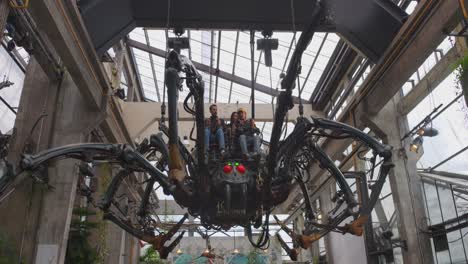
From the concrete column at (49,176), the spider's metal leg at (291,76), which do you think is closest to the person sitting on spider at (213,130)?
the spider's metal leg at (291,76)

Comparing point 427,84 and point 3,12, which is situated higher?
point 427,84

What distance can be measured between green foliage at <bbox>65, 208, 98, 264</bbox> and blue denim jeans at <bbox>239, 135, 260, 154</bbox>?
6.71 m

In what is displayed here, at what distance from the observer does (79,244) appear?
9633 mm

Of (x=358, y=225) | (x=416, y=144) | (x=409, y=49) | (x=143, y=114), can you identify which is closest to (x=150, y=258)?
(x=143, y=114)

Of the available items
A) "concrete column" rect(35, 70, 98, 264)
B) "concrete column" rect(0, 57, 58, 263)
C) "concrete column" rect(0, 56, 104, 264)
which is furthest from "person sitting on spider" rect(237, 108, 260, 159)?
"concrete column" rect(35, 70, 98, 264)

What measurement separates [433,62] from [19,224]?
363 inches

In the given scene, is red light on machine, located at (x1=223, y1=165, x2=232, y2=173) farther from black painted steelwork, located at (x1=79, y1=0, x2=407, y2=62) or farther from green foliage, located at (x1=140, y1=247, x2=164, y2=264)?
green foliage, located at (x1=140, y1=247, x2=164, y2=264)

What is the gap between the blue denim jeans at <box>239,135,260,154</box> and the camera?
4.02m

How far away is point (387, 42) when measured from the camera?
8516mm

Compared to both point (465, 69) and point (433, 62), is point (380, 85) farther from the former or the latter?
point (465, 69)

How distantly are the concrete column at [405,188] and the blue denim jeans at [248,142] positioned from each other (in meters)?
6.29

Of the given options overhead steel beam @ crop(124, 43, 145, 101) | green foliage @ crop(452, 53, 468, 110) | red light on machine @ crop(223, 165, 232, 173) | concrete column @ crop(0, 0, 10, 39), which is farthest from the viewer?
overhead steel beam @ crop(124, 43, 145, 101)

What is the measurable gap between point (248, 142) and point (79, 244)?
6847 millimetres

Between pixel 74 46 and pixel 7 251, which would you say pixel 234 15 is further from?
pixel 7 251
